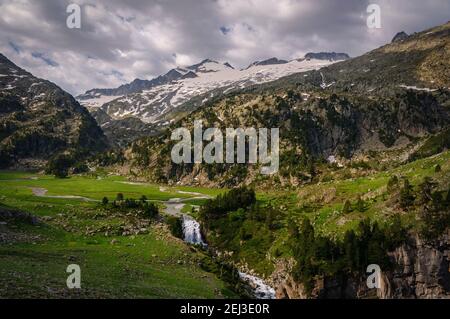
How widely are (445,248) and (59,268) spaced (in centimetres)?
5761

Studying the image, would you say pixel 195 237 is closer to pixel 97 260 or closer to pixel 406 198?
pixel 97 260

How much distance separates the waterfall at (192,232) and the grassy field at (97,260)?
25.6 feet

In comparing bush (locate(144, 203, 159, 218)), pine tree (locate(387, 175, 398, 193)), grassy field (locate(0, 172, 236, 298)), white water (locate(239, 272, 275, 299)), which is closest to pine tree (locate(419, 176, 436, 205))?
pine tree (locate(387, 175, 398, 193))

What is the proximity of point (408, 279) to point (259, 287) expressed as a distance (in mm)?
24257

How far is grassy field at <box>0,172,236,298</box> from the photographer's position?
130 ft

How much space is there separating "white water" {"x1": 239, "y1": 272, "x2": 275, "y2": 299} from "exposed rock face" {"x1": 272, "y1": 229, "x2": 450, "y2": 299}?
4593 mm

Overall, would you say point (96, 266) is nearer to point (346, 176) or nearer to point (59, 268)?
point (59, 268)

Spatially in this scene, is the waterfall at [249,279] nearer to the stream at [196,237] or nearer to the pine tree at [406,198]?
the stream at [196,237]

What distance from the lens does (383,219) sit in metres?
74.8

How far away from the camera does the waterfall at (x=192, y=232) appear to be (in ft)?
328

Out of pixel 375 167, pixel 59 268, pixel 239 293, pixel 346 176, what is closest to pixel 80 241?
pixel 59 268

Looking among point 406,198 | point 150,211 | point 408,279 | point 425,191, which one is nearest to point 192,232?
point 150,211

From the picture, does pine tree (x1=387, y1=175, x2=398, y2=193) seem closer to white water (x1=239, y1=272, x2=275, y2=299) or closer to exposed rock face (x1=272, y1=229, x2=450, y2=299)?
exposed rock face (x1=272, y1=229, x2=450, y2=299)

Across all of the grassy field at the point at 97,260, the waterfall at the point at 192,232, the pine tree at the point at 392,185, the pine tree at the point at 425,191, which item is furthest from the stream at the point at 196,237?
the pine tree at the point at 392,185
